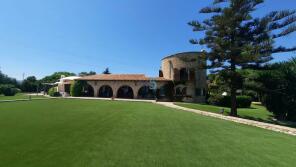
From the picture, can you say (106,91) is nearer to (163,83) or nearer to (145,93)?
(145,93)

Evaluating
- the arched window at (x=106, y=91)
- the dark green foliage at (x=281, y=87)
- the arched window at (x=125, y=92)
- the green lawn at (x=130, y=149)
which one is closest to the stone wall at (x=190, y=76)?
the arched window at (x=125, y=92)

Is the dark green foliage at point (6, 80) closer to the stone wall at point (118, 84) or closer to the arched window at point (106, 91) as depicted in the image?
the stone wall at point (118, 84)

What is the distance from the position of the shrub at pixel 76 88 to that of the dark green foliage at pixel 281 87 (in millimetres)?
26194

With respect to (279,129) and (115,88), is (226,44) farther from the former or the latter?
(115,88)

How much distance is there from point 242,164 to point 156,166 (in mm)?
2150

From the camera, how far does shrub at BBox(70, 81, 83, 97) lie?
3453cm

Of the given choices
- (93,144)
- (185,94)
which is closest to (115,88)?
(185,94)

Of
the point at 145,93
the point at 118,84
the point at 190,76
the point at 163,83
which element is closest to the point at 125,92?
the point at 118,84

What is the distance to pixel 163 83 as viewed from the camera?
31.4 m

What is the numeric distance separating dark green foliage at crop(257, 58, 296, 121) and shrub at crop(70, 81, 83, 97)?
2619cm

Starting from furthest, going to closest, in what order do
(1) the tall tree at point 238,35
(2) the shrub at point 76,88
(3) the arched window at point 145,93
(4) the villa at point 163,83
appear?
(2) the shrub at point 76,88, (3) the arched window at point 145,93, (4) the villa at point 163,83, (1) the tall tree at point 238,35

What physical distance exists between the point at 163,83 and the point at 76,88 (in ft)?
46.5

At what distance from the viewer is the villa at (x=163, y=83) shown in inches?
1182

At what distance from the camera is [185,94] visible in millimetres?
30328
